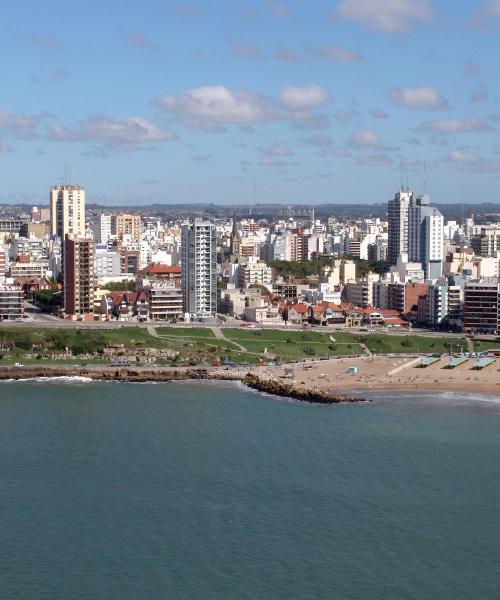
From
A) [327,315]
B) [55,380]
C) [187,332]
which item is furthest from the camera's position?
[327,315]

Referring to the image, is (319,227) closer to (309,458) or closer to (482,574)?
(309,458)

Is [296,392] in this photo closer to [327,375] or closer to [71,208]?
[327,375]

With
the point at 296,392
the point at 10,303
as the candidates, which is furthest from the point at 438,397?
the point at 10,303

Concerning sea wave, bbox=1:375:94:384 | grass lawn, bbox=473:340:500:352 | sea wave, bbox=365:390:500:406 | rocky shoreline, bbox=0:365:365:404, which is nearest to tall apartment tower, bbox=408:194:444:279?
grass lawn, bbox=473:340:500:352

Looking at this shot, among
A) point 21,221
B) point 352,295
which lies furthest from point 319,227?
point 352,295

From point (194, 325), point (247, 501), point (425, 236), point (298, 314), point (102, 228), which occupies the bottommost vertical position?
point (247, 501)

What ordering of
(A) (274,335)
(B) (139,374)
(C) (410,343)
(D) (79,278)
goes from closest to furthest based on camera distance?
(B) (139,374) < (C) (410,343) < (A) (274,335) < (D) (79,278)

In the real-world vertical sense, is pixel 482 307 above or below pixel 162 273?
below
